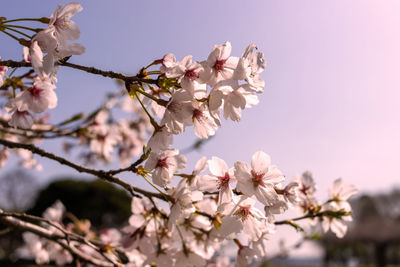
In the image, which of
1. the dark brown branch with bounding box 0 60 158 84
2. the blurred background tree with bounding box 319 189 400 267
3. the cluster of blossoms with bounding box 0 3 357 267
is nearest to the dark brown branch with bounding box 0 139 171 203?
the cluster of blossoms with bounding box 0 3 357 267

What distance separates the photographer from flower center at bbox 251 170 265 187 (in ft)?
3.31

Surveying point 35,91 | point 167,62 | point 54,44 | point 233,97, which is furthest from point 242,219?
point 35,91

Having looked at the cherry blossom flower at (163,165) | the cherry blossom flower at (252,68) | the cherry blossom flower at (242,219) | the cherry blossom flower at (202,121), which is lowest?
the cherry blossom flower at (242,219)

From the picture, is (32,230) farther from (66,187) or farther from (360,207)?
(360,207)

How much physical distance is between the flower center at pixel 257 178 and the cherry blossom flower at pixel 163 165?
248 mm

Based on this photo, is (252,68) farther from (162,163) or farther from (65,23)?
(65,23)

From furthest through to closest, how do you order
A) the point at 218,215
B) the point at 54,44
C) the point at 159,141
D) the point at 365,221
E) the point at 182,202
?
the point at 365,221 < the point at 218,215 < the point at 182,202 < the point at 159,141 < the point at 54,44

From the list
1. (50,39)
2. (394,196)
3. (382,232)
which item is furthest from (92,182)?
(394,196)

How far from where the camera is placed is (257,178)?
3.37 ft

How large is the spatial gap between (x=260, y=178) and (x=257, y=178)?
15mm

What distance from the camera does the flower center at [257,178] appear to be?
1010mm

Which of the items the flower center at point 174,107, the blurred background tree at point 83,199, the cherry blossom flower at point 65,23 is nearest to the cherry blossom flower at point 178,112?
the flower center at point 174,107

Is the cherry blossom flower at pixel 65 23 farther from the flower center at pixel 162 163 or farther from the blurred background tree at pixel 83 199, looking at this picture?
the blurred background tree at pixel 83 199

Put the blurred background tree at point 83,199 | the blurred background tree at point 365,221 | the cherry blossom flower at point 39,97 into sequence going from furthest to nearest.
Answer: the blurred background tree at point 365,221
the blurred background tree at point 83,199
the cherry blossom flower at point 39,97
